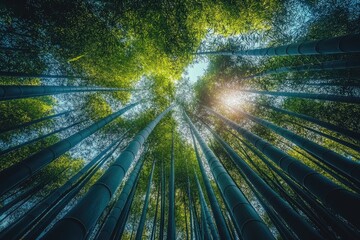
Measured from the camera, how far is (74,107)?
843 cm

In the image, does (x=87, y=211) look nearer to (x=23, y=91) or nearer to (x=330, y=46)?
(x=330, y=46)

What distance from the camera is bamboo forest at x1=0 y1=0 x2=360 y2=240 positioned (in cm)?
267

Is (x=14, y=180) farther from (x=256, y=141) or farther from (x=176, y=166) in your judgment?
(x=176, y=166)

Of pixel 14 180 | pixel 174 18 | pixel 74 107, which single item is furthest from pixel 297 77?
pixel 74 107

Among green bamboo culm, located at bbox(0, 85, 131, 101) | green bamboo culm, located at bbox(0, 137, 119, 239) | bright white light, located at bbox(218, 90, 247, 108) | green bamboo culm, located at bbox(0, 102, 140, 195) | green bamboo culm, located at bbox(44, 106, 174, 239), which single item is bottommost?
green bamboo culm, located at bbox(44, 106, 174, 239)

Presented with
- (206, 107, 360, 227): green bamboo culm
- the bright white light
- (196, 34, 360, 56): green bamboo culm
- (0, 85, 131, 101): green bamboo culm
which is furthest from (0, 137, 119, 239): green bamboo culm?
the bright white light

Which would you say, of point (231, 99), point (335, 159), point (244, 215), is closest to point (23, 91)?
point (244, 215)

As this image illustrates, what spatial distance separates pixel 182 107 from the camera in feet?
35.4

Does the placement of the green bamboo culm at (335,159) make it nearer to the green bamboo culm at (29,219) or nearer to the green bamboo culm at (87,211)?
the green bamboo culm at (87,211)

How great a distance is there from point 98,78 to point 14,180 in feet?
18.7

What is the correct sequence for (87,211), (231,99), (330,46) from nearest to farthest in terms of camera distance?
(87,211) → (330,46) → (231,99)

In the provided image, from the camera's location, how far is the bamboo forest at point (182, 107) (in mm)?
2670

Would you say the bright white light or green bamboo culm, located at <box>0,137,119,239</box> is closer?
green bamboo culm, located at <box>0,137,119,239</box>

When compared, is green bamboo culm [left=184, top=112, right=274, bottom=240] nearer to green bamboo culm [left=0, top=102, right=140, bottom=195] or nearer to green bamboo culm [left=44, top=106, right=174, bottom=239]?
green bamboo culm [left=44, top=106, right=174, bottom=239]
